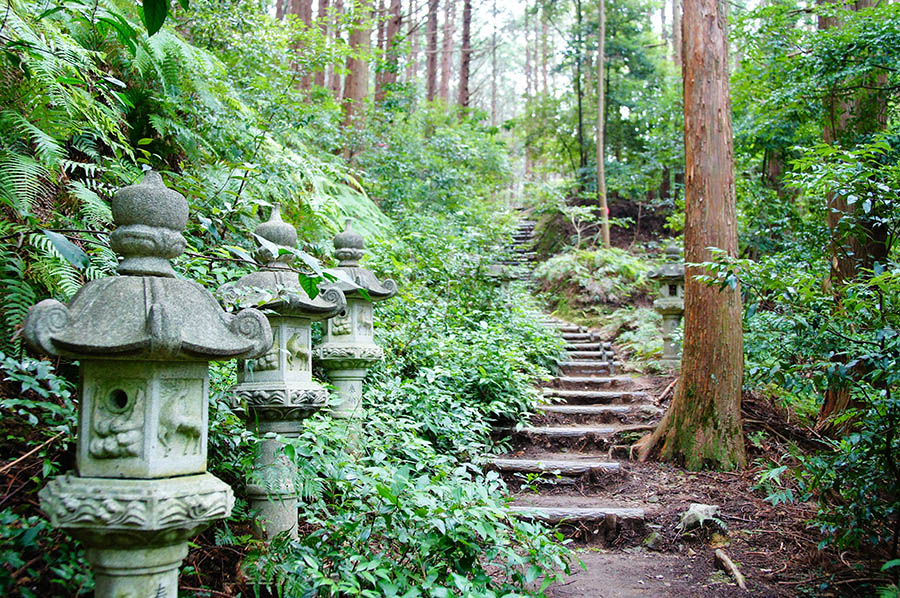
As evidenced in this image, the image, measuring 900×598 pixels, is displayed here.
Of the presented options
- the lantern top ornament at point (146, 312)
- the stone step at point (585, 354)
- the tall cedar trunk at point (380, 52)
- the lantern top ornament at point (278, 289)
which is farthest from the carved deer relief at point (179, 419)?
the tall cedar trunk at point (380, 52)

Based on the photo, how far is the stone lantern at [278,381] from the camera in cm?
296

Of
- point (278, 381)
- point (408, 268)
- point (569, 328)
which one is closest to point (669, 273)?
point (569, 328)

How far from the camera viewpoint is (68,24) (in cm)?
452

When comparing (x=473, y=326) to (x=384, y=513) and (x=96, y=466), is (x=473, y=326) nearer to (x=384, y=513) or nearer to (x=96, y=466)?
(x=384, y=513)

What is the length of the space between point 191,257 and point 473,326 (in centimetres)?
506

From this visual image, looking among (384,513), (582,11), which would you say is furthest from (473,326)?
(582,11)

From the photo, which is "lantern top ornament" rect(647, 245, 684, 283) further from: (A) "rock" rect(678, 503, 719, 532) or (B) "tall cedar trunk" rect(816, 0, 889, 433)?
(A) "rock" rect(678, 503, 719, 532)

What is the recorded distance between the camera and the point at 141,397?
191 cm

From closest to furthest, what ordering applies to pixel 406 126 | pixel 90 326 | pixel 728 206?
1. pixel 90 326
2. pixel 728 206
3. pixel 406 126

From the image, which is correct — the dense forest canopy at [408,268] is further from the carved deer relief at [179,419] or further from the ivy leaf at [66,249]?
the carved deer relief at [179,419]

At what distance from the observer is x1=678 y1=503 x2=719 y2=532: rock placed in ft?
15.0

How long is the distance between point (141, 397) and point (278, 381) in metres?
1.18

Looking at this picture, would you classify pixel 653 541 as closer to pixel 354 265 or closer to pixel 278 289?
pixel 354 265

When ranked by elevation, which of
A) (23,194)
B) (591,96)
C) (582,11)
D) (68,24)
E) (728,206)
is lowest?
(23,194)
